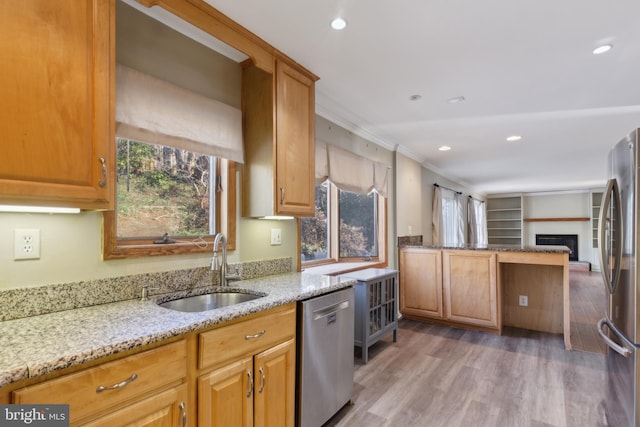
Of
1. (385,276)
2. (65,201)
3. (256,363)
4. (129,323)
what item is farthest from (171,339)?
(385,276)

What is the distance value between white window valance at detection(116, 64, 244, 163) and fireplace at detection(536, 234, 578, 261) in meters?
10.2

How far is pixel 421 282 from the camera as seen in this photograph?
410cm

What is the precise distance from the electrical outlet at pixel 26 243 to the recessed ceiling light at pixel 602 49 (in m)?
3.20

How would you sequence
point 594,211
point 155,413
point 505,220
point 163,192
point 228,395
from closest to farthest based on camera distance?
point 155,413, point 228,395, point 163,192, point 594,211, point 505,220

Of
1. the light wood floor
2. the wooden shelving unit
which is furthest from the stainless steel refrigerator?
the wooden shelving unit

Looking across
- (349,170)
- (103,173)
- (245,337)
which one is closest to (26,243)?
(103,173)

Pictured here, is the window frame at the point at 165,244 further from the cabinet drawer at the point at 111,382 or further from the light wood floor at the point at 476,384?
the light wood floor at the point at 476,384

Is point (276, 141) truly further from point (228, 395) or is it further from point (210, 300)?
point (228, 395)

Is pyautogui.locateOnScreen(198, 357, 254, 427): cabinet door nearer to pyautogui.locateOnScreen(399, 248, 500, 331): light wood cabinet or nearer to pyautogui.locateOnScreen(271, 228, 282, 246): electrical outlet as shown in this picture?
pyautogui.locateOnScreen(271, 228, 282, 246): electrical outlet

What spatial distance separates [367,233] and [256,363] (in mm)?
2682

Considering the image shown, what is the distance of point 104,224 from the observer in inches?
58.8

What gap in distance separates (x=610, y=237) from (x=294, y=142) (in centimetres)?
211

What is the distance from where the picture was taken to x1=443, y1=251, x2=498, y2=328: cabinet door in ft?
11.9

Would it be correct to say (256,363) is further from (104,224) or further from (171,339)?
(104,224)
